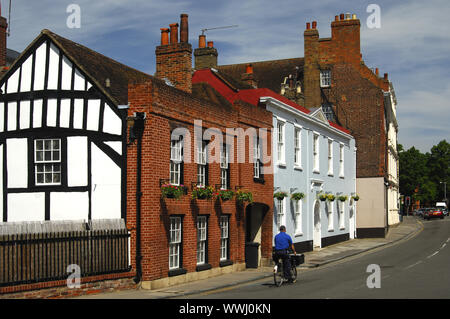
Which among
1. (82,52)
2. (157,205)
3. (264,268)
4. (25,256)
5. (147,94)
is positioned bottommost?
(264,268)

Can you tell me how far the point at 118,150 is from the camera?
57.0ft

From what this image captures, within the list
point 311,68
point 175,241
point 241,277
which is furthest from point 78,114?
point 311,68

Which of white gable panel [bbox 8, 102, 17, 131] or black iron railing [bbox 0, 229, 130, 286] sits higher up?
white gable panel [bbox 8, 102, 17, 131]

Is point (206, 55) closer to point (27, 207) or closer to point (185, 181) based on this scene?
point (185, 181)

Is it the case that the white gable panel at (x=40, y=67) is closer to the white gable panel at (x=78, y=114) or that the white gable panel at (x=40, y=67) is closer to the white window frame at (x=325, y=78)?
the white gable panel at (x=78, y=114)

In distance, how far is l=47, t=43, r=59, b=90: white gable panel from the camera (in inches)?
710

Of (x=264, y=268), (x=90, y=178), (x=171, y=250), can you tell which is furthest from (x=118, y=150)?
(x=264, y=268)

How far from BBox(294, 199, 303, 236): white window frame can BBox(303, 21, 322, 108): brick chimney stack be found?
15.9 metres

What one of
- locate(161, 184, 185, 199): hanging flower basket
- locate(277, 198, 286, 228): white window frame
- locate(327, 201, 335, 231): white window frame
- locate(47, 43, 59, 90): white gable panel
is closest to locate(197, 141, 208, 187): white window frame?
locate(161, 184, 185, 199): hanging flower basket

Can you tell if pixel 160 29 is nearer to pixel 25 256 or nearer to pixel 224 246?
pixel 224 246

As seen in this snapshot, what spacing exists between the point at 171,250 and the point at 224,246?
3869 mm

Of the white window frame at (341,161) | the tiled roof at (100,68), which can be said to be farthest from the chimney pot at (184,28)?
the white window frame at (341,161)

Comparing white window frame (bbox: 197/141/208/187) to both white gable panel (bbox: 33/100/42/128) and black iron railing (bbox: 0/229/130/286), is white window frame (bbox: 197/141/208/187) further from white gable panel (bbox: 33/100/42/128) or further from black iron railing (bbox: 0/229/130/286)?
white gable panel (bbox: 33/100/42/128)
